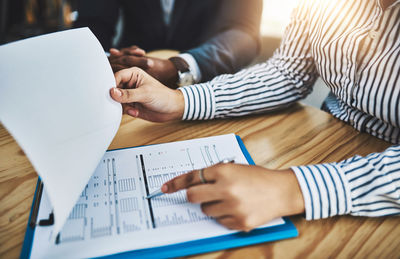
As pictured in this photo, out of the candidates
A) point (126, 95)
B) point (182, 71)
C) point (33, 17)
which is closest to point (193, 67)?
point (182, 71)

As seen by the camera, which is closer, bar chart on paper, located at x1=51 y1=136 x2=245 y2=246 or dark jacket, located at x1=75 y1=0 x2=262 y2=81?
bar chart on paper, located at x1=51 y1=136 x2=245 y2=246

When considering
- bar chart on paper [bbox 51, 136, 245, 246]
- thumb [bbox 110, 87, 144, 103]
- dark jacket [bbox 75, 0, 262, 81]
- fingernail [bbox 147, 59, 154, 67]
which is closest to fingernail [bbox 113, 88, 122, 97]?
thumb [bbox 110, 87, 144, 103]

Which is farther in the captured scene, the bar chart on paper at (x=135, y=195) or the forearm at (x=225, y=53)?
the forearm at (x=225, y=53)

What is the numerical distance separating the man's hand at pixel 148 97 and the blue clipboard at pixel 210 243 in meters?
0.28

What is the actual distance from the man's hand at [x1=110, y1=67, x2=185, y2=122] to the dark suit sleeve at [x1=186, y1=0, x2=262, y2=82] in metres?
0.27

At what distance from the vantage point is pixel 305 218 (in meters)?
0.44

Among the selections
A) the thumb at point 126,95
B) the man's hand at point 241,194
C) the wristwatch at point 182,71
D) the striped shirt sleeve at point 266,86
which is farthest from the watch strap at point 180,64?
the man's hand at point 241,194

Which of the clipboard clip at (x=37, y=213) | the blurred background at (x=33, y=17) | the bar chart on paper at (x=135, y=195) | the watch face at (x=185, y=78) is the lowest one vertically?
the blurred background at (x=33, y=17)

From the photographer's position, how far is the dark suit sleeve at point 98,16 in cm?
126

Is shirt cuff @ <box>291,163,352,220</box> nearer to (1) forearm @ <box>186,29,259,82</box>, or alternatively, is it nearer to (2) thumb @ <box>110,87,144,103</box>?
(2) thumb @ <box>110,87,144,103</box>

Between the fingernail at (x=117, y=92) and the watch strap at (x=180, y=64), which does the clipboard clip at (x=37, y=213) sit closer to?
the fingernail at (x=117, y=92)

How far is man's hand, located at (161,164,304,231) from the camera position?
1.31ft

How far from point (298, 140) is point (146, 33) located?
3.13 ft

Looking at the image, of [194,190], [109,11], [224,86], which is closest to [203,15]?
[109,11]
